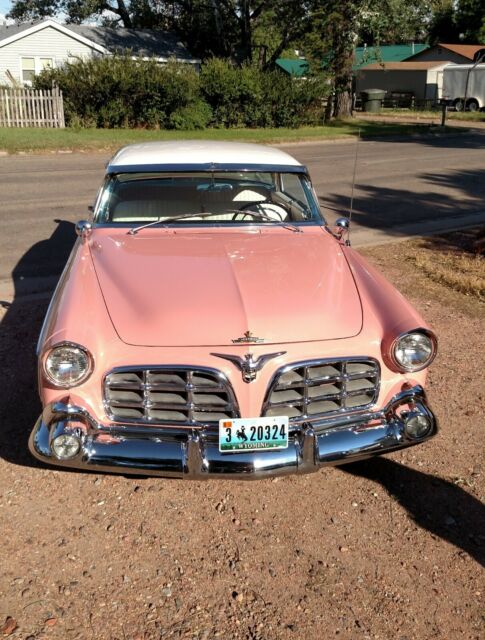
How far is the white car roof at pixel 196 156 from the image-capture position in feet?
15.6

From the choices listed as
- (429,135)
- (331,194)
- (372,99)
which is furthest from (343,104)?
(331,194)

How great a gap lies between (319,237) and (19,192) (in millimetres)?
8861

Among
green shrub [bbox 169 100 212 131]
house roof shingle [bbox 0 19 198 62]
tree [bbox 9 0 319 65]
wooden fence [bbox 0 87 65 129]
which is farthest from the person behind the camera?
house roof shingle [bbox 0 19 198 62]

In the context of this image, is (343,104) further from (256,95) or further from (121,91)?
(121,91)

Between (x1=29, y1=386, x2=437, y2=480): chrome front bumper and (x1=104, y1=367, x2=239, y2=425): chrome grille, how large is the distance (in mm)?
59

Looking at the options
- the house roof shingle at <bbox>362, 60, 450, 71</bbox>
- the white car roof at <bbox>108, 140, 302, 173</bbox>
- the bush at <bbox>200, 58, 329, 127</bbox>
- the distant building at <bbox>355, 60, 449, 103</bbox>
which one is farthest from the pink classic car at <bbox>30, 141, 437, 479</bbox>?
the house roof shingle at <bbox>362, 60, 450, 71</bbox>

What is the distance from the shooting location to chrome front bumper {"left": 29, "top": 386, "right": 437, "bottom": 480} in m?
2.99

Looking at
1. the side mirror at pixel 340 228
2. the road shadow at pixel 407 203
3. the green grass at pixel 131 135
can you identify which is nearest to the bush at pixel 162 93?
the green grass at pixel 131 135

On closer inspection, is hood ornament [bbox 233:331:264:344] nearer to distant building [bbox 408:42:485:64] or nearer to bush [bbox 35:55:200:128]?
bush [bbox 35:55:200:128]

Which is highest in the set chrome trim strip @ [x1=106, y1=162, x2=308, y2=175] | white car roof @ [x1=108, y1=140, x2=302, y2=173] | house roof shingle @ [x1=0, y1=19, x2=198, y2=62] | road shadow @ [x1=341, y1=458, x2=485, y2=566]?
house roof shingle @ [x1=0, y1=19, x2=198, y2=62]

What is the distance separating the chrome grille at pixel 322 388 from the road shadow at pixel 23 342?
4.82 ft

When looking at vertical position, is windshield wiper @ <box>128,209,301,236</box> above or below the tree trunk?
below

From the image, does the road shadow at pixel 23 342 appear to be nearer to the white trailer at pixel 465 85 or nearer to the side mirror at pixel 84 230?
the side mirror at pixel 84 230

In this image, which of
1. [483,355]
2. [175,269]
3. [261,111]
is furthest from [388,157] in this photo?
[175,269]
